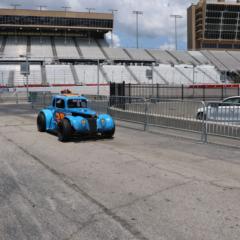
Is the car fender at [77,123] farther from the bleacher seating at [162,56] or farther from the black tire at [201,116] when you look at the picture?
the bleacher seating at [162,56]

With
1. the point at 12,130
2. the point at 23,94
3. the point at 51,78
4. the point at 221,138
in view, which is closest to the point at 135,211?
the point at 221,138

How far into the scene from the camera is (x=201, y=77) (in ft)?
235

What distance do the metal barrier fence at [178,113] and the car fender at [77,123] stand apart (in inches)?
134

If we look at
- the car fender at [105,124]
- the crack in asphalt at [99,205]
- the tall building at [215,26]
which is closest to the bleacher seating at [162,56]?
the tall building at [215,26]

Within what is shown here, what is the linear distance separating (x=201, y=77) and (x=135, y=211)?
6746cm

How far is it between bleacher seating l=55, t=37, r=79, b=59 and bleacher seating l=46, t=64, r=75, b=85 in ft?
30.2

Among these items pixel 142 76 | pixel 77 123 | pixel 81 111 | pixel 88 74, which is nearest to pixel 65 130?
pixel 77 123

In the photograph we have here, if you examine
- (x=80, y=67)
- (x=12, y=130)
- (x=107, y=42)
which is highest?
(x=107, y=42)

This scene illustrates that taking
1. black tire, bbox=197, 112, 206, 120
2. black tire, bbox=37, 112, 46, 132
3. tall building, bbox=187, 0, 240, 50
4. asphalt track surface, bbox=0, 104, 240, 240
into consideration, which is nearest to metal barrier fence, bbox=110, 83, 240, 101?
black tire, bbox=37, 112, 46, 132

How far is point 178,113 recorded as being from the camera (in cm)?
1460

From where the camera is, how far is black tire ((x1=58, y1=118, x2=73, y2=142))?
42.1ft

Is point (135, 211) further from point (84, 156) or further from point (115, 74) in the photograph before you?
point (115, 74)

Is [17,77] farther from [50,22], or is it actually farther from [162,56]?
[162,56]

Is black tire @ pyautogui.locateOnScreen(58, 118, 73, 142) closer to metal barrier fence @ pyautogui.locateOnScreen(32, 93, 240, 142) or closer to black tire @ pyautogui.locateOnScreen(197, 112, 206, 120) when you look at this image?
metal barrier fence @ pyautogui.locateOnScreen(32, 93, 240, 142)
